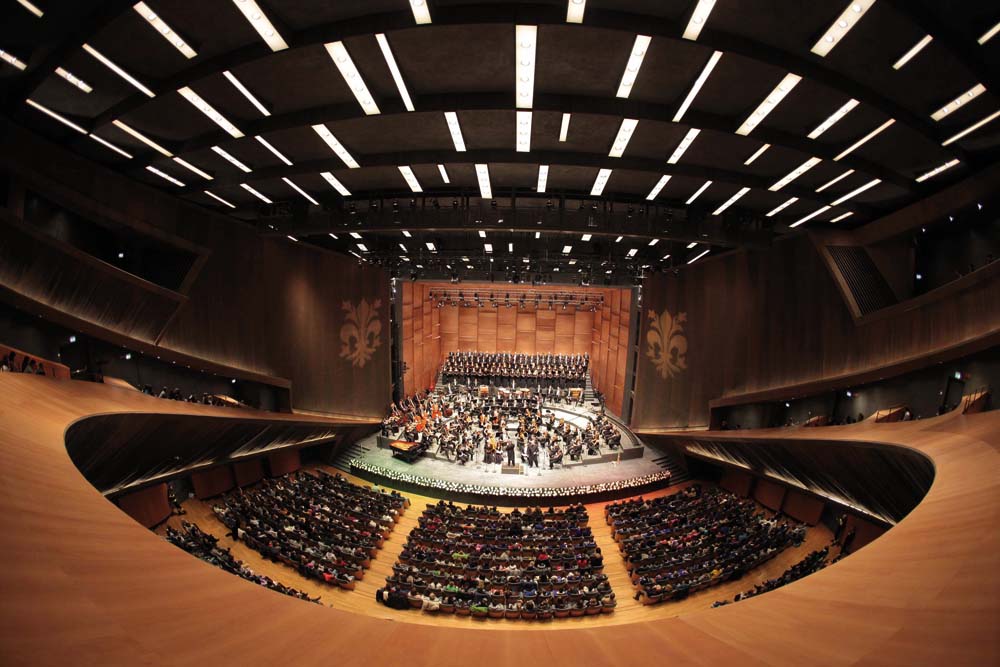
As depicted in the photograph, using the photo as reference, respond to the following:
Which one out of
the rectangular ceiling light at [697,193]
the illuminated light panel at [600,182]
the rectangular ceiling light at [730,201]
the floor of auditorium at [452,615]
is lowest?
the floor of auditorium at [452,615]

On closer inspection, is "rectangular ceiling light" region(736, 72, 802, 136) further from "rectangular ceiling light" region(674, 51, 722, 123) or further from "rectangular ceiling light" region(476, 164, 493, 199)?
"rectangular ceiling light" region(476, 164, 493, 199)

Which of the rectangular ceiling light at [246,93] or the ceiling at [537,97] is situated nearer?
the ceiling at [537,97]

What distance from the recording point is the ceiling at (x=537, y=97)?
17.8 ft

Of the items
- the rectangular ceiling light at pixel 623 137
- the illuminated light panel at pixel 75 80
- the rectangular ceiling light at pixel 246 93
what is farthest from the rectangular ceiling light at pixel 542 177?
the illuminated light panel at pixel 75 80

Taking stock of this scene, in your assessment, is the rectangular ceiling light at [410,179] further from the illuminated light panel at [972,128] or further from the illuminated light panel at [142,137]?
the illuminated light panel at [972,128]

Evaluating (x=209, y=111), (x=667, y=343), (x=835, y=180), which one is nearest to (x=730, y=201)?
(x=835, y=180)

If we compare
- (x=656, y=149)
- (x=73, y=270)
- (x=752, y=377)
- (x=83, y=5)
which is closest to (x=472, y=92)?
(x=656, y=149)

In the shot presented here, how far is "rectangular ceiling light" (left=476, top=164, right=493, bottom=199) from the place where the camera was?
1076cm

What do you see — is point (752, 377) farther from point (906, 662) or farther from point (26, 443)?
point (26, 443)

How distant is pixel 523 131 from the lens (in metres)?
8.14

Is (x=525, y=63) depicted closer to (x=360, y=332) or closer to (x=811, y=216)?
(x=811, y=216)

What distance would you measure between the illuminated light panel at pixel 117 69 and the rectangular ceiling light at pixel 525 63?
18.5 ft

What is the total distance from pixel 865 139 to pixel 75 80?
1314cm

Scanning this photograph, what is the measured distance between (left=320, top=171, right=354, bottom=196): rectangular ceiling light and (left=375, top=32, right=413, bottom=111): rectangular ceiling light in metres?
4.81
